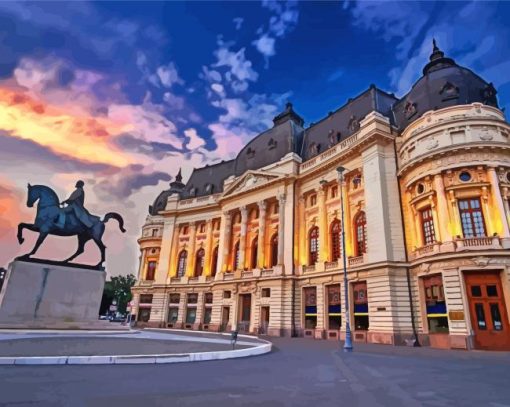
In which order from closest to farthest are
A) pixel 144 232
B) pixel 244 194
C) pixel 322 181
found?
pixel 322 181 < pixel 244 194 < pixel 144 232

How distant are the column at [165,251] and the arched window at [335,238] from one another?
27.0 metres

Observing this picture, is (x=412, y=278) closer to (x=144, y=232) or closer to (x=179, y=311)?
(x=179, y=311)

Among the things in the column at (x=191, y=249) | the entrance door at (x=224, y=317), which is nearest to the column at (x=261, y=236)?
the entrance door at (x=224, y=317)

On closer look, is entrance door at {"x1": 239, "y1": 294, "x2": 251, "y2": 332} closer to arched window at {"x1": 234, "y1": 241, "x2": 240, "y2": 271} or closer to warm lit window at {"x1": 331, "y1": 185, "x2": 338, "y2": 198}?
arched window at {"x1": 234, "y1": 241, "x2": 240, "y2": 271}

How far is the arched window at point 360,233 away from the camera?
30.2 m

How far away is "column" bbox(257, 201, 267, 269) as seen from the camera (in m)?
38.6

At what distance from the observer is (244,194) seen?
4322cm

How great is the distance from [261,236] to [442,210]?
20.6m

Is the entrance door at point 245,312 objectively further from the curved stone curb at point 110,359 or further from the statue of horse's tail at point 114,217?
the curved stone curb at point 110,359

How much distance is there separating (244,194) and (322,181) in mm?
12741

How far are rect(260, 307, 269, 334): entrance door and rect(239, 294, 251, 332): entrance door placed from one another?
2.39 metres

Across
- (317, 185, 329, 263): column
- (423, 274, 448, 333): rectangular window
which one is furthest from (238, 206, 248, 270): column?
(423, 274, 448, 333): rectangular window

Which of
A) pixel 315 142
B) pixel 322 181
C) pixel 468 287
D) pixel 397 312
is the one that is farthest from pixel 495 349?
pixel 315 142

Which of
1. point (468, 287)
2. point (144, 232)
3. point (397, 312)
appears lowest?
point (397, 312)
